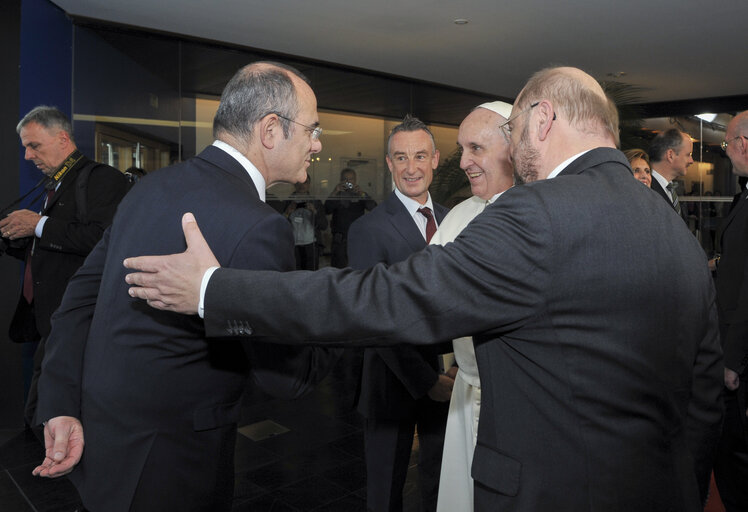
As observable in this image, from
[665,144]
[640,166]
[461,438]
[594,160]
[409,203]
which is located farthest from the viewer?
[665,144]

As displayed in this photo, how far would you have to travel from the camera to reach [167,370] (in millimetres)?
1441

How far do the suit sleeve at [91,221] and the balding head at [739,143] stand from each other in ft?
13.0

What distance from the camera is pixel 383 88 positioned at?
9.27 meters

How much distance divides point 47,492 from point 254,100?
3106 mm

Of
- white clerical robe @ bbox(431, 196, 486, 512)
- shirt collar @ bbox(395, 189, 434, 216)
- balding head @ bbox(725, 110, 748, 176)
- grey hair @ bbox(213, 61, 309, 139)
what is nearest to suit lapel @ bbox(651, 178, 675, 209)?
balding head @ bbox(725, 110, 748, 176)

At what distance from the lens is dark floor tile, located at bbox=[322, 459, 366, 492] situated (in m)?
3.64

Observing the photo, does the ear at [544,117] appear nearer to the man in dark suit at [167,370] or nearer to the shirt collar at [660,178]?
the man in dark suit at [167,370]

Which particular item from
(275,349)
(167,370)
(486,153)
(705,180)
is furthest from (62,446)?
(705,180)

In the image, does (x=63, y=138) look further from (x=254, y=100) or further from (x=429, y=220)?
(x=254, y=100)

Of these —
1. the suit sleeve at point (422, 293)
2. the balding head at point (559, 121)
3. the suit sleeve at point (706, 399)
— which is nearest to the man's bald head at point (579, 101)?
the balding head at point (559, 121)

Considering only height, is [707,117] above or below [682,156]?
above

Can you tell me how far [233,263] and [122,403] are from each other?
0.46m

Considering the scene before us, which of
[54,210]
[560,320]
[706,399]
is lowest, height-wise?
[706,399]

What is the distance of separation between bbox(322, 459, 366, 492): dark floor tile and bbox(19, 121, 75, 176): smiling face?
2.80 metres
